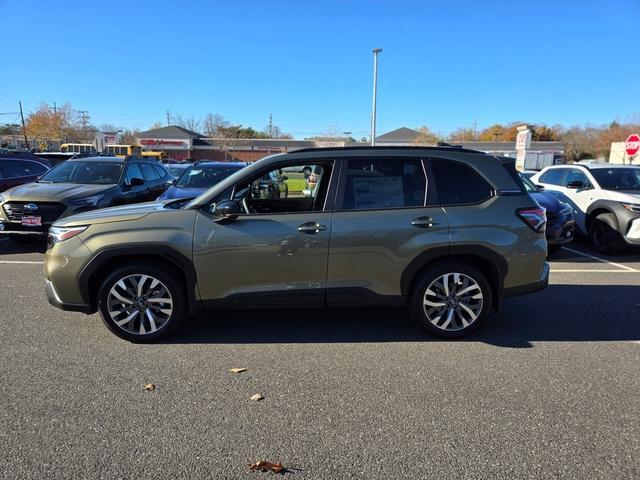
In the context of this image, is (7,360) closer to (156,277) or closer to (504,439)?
(156,277)

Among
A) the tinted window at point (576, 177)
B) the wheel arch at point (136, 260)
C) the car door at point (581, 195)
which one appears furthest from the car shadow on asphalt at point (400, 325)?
the tinted window at point (576, 177)

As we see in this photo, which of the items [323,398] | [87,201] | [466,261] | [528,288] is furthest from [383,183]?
[87,201]

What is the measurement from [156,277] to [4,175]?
355 inches

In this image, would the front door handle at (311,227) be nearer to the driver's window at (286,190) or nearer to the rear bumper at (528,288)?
the driver's window at (286,190)

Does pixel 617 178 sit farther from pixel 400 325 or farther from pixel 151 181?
pixel 151 181

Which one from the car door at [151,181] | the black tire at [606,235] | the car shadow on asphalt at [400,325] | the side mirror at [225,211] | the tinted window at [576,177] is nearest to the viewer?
the side mirror at [225,211]

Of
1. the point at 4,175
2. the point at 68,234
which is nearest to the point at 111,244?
the point at 68,234

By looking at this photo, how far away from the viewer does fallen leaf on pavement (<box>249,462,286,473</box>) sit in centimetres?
251

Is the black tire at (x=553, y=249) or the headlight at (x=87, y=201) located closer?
the headlight at (x=87, y=201)

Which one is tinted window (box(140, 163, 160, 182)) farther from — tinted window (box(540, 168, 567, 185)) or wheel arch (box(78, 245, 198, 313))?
tinted window (box(540, 168, 567, 185))

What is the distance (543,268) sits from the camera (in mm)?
4465

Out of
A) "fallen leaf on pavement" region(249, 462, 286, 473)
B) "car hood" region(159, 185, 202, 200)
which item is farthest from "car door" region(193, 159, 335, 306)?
"car hood" region(159, 185, 202, 200)

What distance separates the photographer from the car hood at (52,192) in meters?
7.85

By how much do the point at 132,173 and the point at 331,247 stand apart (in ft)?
23.5
